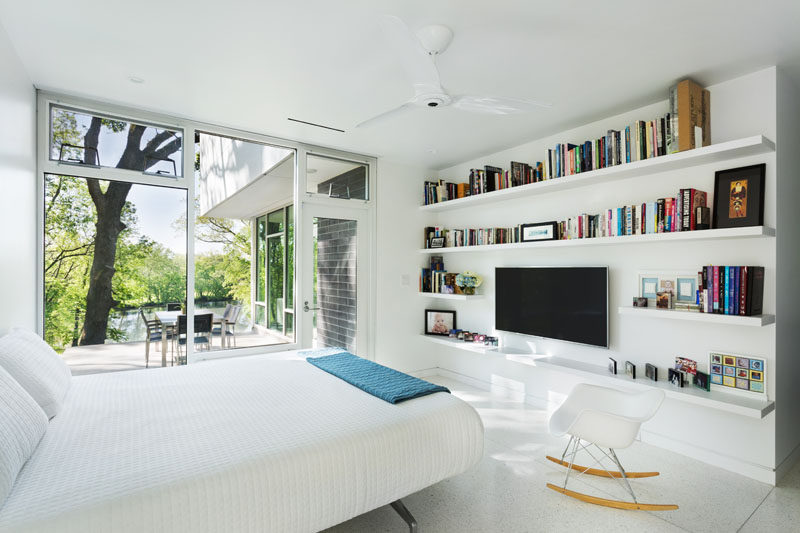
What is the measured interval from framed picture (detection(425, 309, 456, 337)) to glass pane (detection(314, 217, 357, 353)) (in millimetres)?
972

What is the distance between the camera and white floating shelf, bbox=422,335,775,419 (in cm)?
244

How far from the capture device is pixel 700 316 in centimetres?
262

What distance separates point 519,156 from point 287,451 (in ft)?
11.7

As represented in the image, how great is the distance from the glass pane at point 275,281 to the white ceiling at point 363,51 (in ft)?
4.06

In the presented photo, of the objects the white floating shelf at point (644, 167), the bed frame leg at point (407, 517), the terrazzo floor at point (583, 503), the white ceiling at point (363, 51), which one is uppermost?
the white ceiling at point (363, 51)

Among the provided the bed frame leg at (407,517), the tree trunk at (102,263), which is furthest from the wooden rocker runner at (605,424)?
the tree trunk at (102,263)

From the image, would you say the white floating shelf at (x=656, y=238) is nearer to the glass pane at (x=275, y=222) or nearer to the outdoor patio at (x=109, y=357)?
the glass pane at (x=275, y=222)

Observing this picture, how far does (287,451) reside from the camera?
1.59 meters

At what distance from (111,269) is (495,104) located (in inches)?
124

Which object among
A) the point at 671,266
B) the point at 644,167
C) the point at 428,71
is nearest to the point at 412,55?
the point at 428,71

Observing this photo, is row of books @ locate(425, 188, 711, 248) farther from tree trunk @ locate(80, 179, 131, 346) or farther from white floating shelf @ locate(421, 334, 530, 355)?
tree trunk @ locate(80, 179, 131, 346)

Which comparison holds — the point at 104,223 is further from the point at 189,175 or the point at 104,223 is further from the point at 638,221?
the point at 638,221

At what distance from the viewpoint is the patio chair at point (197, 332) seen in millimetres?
3520

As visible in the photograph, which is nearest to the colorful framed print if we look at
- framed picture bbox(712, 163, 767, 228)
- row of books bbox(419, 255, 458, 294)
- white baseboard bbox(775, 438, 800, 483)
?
framed picture bbox(712, 163, 767, 228)
